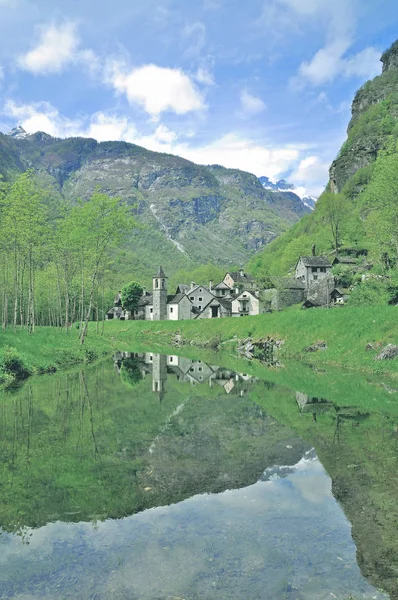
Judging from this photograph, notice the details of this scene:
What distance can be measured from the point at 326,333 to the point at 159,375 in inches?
785

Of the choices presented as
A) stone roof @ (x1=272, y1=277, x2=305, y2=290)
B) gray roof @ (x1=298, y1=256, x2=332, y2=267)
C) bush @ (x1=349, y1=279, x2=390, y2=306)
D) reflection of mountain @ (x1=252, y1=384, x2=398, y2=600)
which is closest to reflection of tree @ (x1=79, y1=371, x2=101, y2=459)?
reflection of mountain @ (x1=252, y1=384, x2=398, y2=600)

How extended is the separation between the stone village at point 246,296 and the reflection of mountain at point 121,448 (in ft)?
231

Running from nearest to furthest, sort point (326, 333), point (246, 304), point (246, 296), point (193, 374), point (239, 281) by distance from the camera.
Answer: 1. point (193, 374)
2. point (326, 333)
3. point (246, 296)
4. point (246, 304)
5. point (239, 281)

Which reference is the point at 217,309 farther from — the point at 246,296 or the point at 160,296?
the point at 160,296

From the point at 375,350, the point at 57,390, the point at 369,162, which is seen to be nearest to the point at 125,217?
the point at 57,390

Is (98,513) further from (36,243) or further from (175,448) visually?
(36,243)

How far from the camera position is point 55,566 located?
7.84 meters

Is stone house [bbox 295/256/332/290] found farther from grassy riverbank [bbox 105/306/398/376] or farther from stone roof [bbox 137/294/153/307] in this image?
stone roof [bbox 137/294/153/307]

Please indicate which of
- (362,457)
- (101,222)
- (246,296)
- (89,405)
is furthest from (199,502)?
(246,296)

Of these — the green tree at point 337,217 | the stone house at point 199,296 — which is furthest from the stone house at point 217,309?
the green tree at point 337,217

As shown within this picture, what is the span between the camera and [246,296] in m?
111

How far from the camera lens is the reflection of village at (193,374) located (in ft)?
102

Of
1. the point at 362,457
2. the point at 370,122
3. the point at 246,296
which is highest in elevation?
the point at 370,122

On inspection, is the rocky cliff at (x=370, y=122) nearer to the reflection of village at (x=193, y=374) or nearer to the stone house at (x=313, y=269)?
the stone house at (x=313, y=269)
